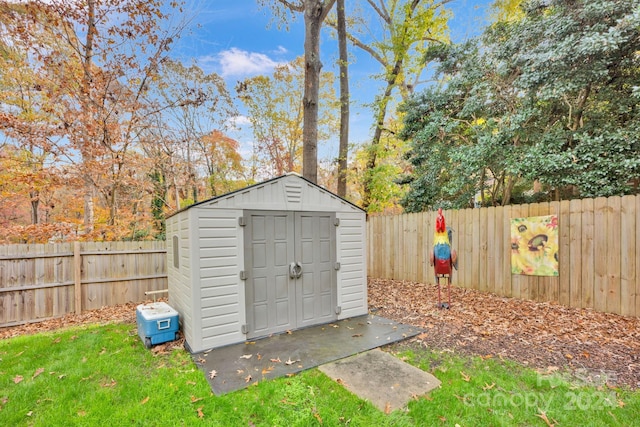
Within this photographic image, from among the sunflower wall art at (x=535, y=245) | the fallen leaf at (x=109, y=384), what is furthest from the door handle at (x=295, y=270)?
the sunflower wall art at (x=535, y=245)

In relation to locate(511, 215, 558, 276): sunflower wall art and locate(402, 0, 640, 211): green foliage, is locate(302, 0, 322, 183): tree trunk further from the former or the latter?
locate(511, 215, 558, 276): sunflower wall art

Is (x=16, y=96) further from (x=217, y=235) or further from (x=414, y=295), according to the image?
(x=414, y=295)

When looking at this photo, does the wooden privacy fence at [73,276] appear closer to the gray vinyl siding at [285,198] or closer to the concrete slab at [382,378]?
the gray vinyl siding at [285,198]

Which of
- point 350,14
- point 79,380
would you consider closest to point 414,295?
point 79,380

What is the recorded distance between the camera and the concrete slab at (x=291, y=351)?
307cm

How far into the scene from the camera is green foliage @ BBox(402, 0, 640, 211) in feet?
17.8

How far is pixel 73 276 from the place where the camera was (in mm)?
5648

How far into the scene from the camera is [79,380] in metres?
3.05

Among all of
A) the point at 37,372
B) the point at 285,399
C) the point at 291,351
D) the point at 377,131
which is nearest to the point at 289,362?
the point at 291,351

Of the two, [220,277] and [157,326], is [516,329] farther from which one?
[157,326]

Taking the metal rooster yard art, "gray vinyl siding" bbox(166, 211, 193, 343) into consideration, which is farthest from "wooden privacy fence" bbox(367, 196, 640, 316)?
"gray vinyl siding" bbox(166, 211, 193, 343)

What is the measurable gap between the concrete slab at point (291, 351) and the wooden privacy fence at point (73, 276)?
12.3 ft

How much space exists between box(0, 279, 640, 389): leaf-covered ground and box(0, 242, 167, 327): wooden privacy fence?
236 millimetres

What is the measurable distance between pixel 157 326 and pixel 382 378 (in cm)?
301
